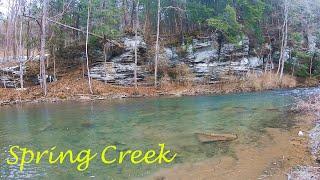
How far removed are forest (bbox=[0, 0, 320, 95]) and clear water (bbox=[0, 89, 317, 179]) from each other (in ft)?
29.6

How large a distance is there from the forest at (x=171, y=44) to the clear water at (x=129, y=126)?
9.03m

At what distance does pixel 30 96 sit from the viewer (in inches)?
1191

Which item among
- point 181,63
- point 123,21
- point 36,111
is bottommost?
point 36,111

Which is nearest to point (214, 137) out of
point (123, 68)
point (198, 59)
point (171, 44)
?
point (123, 68)

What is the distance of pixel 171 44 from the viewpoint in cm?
3834

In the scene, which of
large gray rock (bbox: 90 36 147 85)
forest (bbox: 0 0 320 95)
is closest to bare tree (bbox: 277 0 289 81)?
forest (bbox: 0 0 320 95)

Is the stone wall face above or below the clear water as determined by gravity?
above

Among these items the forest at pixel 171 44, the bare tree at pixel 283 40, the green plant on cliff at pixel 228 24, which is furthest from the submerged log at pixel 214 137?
the bare tree at pixel 283 40

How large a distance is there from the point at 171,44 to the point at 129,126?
21.8 m

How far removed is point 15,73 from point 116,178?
27.7m

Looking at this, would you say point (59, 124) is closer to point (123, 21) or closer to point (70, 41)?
point (70, 41)

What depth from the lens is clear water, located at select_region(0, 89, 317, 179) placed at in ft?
36.3

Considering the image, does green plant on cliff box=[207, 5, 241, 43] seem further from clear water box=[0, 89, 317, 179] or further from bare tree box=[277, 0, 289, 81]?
clear water box=[0, 89, 317, 179]

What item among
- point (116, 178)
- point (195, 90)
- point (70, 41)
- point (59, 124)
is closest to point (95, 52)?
point (70, 41)
